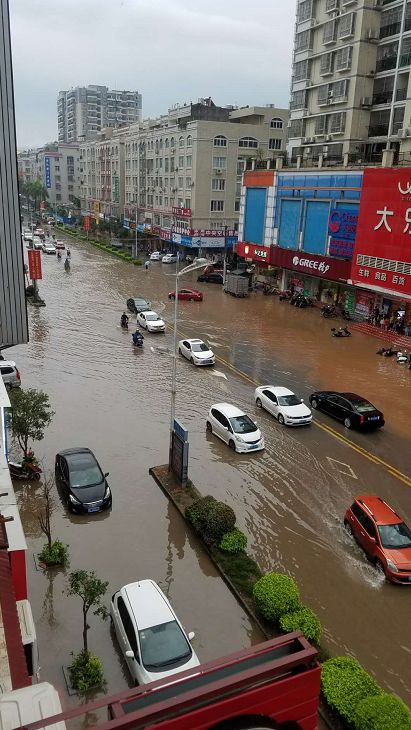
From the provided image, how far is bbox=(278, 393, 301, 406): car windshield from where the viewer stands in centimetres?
2462

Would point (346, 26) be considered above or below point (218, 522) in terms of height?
above

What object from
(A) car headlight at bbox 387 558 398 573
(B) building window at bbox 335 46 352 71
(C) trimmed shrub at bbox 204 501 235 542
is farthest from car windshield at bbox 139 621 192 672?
(B) building window at bbox 335 46 352 71

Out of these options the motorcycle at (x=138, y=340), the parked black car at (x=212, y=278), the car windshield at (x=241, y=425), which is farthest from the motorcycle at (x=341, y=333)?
the parked black car at (x=212, y=278)

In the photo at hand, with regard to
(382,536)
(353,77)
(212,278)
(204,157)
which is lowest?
(212,278)

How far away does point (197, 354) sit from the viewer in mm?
32156

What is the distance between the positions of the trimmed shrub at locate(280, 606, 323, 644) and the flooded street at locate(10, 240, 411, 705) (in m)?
0.75

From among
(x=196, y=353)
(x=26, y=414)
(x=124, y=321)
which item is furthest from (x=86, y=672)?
(x=124, y=321)

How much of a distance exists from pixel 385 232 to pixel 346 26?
22.0 meters

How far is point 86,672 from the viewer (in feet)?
35.8

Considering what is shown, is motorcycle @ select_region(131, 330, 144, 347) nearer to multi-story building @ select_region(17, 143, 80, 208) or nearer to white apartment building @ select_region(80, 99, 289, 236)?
white apartment building @ select_region(80, 99, 289, 236)

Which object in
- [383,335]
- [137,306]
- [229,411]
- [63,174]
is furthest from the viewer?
[63,174]

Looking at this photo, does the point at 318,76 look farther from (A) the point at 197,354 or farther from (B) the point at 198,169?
(A) the point at 197,354

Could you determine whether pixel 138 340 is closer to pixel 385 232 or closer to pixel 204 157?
pixel 385 232

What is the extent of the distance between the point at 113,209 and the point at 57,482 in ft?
319
